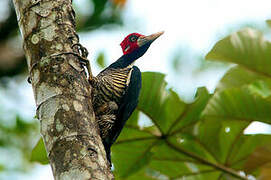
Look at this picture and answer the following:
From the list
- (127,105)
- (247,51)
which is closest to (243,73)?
(247,51)

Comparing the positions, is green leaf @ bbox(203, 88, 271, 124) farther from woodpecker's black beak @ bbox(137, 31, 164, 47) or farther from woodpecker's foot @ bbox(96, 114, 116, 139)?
woodpecker's black beak @ bbox(137, 31, 164, 47)

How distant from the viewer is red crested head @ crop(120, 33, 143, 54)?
13.7 feet

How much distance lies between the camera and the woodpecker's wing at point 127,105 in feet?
10.7

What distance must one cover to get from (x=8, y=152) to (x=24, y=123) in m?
0.85

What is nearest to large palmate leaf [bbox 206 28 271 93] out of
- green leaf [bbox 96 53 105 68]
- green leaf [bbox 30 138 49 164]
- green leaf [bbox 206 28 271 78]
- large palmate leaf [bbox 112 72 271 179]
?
green leaf [bbox 206 28 271 78]

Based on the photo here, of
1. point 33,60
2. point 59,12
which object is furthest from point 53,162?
point 59,12

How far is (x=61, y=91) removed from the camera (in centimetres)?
210

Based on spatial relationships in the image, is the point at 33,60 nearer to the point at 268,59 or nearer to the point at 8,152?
the point at 268,59

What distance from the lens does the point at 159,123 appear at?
3.39 m

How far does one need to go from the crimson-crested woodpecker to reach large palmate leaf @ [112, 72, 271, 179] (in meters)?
0.11

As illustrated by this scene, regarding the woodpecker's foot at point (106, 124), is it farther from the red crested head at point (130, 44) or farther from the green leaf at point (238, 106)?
the red crested head at point (130, 44)

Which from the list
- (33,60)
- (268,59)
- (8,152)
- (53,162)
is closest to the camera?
(53,162)

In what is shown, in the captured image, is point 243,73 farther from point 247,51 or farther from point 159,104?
point 159,104

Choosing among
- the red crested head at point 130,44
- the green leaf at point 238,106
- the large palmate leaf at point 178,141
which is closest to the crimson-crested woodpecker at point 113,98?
the large palmate leaf at point 178,141
